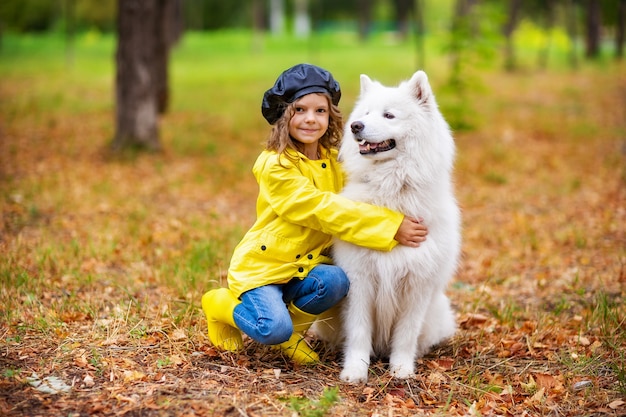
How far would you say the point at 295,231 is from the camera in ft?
11.4

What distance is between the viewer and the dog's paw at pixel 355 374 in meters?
3.39

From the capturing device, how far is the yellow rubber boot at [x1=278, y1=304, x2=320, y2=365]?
3.58 metres

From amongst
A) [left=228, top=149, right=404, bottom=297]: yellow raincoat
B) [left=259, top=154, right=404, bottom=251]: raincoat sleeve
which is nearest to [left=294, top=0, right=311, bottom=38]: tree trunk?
[left=228, top=149, right=404, bottom=297]: yellow raincoat

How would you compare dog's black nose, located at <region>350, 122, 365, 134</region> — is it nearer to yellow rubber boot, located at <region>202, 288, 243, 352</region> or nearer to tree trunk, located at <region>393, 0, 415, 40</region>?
yellow rubber boot, located at <region>202, 288, 243, 352</region>

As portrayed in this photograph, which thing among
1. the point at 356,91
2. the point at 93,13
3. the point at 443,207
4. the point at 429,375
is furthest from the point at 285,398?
the point at 93,13

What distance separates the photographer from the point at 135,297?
4.44 m

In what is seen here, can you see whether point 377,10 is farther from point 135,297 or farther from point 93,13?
point 135,297

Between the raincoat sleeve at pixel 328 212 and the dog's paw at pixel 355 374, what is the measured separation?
699mm

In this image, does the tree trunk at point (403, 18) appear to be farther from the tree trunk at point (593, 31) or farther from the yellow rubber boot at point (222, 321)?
the yellow rubber boot at point (222, 321)

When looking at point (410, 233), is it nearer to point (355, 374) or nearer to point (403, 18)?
point (355, 374)

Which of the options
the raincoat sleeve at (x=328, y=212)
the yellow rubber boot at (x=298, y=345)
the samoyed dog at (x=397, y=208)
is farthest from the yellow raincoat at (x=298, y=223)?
the yellow rubber boot at (x=298, y=345)

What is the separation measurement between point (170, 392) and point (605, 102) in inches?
540

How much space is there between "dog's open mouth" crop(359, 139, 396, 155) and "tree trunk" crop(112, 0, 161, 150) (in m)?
6.71

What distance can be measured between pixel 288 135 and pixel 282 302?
3.14 ft
